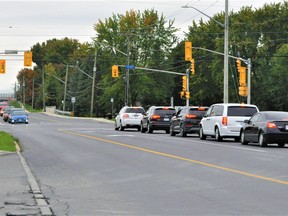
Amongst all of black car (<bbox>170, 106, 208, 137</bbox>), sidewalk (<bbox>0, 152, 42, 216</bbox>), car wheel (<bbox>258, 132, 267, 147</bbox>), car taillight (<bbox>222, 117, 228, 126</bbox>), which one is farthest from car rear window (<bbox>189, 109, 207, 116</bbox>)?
sidewalk (<bbox>0, 152, 42, 216</bbox>)

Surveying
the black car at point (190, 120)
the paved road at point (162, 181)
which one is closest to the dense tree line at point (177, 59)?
the black car at point (190, 120)

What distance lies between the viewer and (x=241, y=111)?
113 feet

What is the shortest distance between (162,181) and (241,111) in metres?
19.1

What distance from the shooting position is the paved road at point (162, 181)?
11688 millimetres

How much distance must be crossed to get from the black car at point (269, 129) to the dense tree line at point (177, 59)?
5231 cm

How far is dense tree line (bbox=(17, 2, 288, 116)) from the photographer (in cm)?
9188

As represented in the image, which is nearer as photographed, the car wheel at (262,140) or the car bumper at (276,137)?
the car bumper at (276,137)

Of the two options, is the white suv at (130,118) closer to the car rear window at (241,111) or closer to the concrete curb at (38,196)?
the car rear window at (241,111)

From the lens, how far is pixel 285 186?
14.4 metres

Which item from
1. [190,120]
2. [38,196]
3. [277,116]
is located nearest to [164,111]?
[190,120]

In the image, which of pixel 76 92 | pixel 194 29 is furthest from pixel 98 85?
pixel 194 29

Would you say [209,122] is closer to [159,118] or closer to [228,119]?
[228,119]

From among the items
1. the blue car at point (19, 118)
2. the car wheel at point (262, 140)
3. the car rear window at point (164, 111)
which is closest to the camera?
the car wheel at point (262, 140)

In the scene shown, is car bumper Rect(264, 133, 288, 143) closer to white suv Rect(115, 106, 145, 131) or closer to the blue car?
white suv Rect(115, 106, 145, 131)
